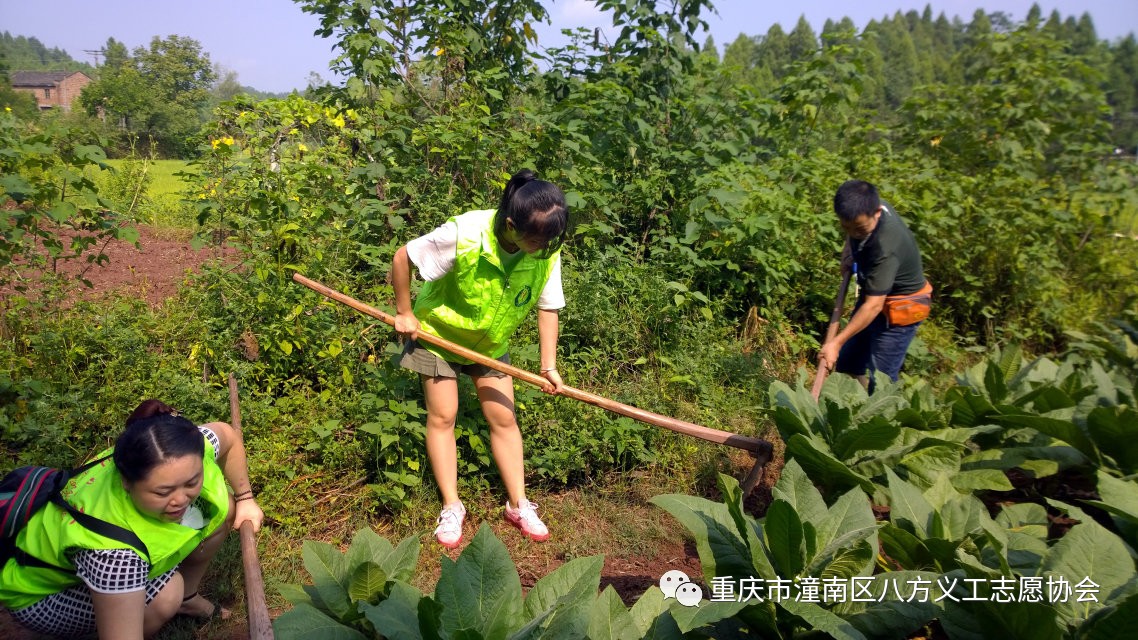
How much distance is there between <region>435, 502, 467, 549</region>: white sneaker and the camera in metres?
3.35

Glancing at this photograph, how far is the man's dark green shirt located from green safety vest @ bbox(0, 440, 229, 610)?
3.40 metres

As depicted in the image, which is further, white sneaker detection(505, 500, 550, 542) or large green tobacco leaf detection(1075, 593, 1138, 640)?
white sneaker detection(505, 500, 550, 542)

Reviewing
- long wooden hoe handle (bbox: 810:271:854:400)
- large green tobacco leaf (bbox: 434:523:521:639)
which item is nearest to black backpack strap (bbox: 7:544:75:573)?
large green tobacco leaf (bbox: 434:523:521:639)

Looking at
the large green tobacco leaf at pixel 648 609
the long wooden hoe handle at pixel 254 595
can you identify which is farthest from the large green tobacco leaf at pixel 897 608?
the long wooden hoe handle at pixel 254 595

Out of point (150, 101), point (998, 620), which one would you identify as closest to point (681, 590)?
point (998, 620)

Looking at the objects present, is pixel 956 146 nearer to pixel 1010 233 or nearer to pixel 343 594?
pixel 1010 233

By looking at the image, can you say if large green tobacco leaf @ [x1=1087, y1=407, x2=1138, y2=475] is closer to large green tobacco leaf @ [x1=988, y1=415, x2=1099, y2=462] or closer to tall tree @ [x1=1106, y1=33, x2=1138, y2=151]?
large green tobacco leaf @ [x1=988, y1=415, x2=1099, y2=462]

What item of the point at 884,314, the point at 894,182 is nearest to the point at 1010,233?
the point at 894,182

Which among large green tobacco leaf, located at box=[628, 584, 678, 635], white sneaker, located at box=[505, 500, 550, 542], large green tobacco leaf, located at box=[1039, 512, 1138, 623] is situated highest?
large green tobacco leaf, located at box=[1039, 512, 1138, 623]

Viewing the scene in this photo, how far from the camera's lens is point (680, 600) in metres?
1.94

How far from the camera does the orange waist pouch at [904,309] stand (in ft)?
13.5

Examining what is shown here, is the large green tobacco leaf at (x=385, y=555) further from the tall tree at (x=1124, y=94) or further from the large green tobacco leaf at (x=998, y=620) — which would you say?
the tall tree at (x=1124, y=94)

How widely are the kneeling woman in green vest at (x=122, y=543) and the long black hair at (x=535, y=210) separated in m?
1.32

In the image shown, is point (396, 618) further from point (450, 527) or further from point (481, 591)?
point (450, 527)
